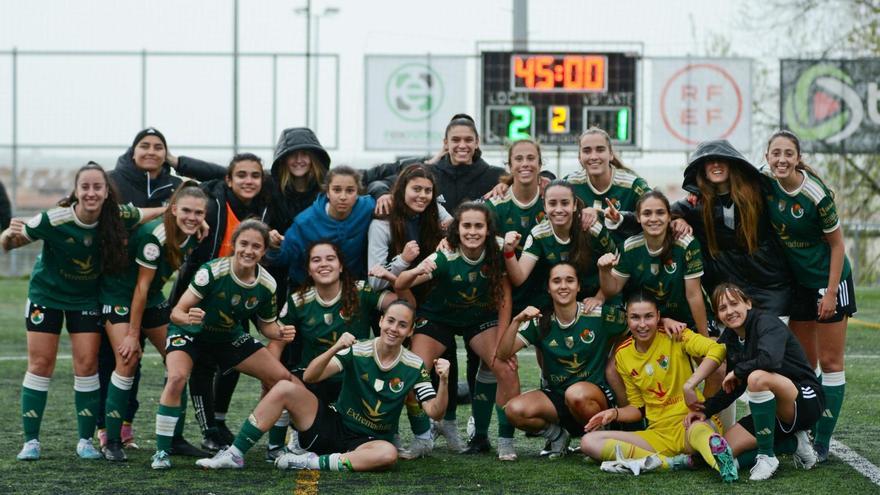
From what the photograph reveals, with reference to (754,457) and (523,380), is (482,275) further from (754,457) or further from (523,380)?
(523,380)

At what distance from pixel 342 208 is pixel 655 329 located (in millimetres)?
1735

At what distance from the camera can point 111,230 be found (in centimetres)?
626

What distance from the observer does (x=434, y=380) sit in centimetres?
720

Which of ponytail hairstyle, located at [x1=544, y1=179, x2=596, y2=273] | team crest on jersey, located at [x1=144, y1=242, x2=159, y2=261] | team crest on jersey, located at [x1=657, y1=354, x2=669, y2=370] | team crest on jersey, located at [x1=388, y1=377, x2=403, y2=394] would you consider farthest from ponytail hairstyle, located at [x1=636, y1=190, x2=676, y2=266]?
team crest on jersey, located at [x1=144, y1=242, x2=159, y2=261]

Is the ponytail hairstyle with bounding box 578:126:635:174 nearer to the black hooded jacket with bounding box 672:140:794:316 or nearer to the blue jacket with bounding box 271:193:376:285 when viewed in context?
the black hooded jacket with bounding box 672:140:794:316

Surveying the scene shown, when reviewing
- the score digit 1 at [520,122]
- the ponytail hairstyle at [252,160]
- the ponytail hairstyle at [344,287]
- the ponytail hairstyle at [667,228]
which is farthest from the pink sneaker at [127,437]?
the score digit 1 at [520,122]

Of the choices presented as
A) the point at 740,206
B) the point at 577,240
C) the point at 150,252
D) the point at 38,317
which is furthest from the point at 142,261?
the point at 740,206

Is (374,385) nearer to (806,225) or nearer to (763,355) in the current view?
(763,355)

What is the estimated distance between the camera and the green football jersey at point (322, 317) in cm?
649

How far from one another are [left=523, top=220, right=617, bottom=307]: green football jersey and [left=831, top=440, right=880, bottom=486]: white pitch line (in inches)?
59.3

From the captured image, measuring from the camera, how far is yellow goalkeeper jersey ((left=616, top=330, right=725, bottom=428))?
248 inches

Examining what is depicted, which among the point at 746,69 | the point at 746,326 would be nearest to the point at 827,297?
the point at 746,326

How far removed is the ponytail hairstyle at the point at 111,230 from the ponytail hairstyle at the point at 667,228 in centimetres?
256

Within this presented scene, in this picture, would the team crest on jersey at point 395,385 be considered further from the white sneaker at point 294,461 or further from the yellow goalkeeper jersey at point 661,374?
the yellow goalkeeper jersey at point 661,374
